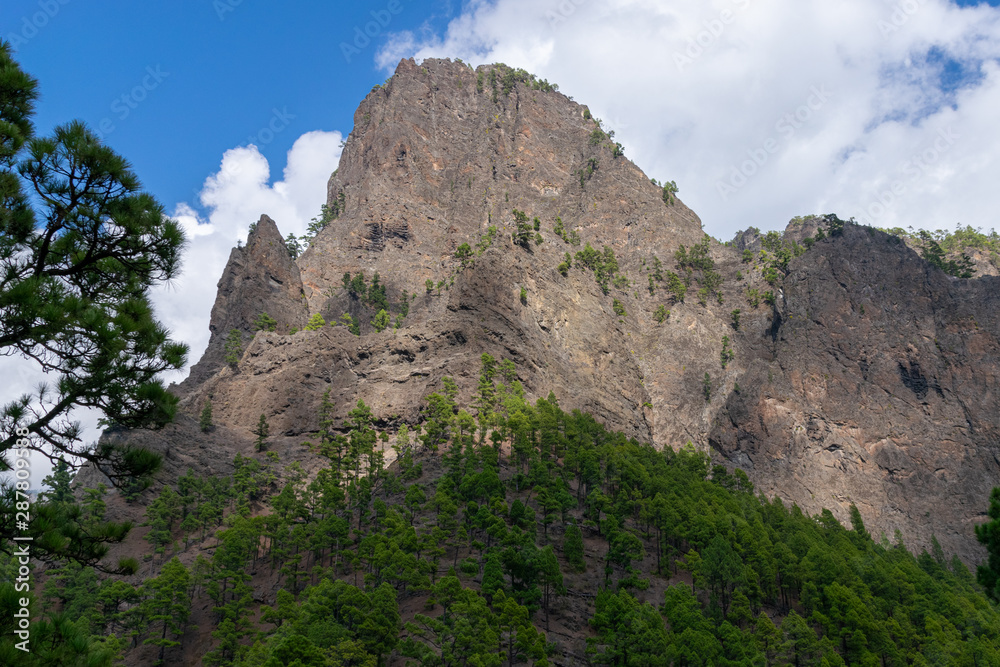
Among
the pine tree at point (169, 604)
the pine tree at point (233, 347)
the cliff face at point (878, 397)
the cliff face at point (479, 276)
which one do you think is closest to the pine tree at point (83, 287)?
the pine tree at point (169, 604)

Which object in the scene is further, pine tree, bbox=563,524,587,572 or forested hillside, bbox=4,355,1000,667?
pine tree, bbox=563,524,587,572

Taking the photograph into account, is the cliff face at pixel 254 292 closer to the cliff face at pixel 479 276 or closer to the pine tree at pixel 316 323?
the cliff face at pixel 479 276

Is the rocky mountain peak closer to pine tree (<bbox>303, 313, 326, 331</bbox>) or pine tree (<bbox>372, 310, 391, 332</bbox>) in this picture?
pine tree (<bbox>372, 310, 391, 332</bbox>)

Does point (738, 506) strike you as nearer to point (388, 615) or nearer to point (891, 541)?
point (891, 541)

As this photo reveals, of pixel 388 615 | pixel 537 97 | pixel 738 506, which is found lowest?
pixel 388 615

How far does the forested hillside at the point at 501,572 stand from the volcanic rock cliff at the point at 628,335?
14.7 metres

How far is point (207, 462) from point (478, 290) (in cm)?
4324

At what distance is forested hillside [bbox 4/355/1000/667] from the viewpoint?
50.6m

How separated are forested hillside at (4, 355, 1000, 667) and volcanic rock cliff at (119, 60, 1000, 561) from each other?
1472 centimetres

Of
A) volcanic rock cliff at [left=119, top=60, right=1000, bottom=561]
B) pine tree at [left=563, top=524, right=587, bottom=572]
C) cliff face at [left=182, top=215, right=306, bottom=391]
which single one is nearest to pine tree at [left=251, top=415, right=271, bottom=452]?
volcanic rock cliff at [left=119, top=60, right=1000, bottom=561]

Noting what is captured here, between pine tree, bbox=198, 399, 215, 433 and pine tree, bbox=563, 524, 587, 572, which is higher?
pine tree, bbox=198, 399, 215, 433

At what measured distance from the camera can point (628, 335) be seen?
131250 millimetres

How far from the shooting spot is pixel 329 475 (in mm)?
79688

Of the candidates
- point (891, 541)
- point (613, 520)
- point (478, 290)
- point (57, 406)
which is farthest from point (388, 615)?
point (891, 541)
